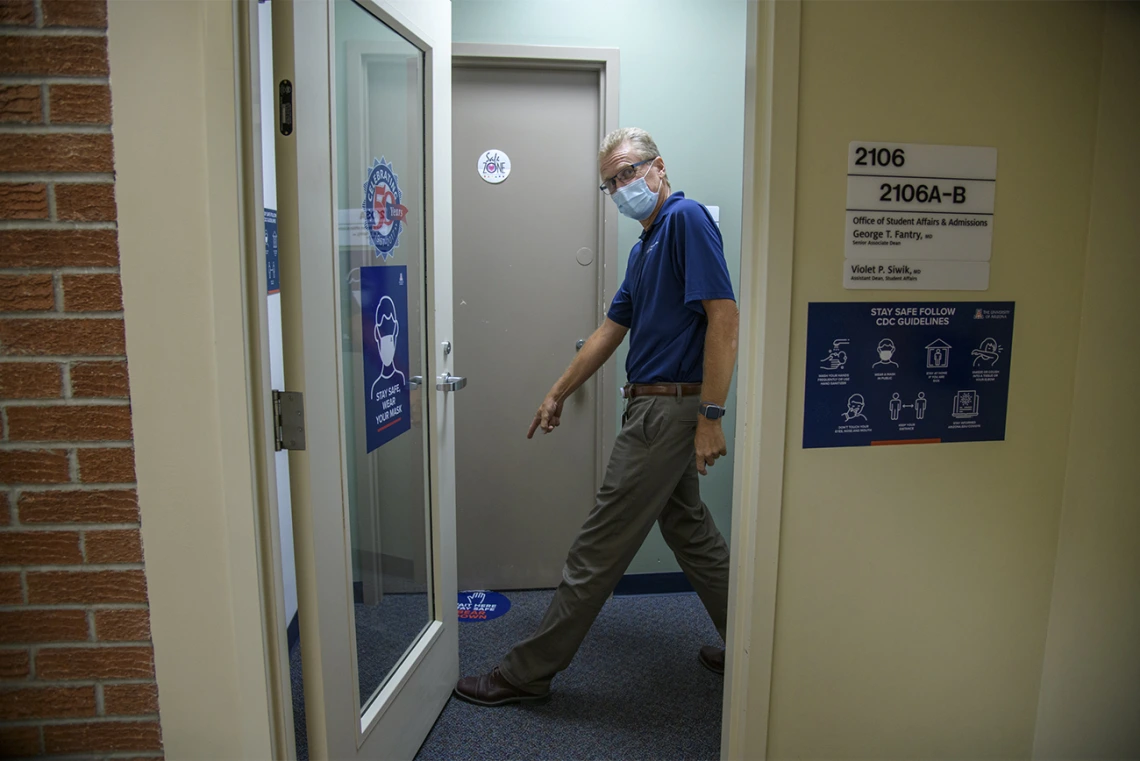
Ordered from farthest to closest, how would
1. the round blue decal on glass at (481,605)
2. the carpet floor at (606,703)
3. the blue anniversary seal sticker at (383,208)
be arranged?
the round blue decal on glass at (481,605), the carpet floor at (606,703), the blue anniversary seal sticker at (383,208)

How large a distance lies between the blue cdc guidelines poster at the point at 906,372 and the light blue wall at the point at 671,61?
1.47 meters

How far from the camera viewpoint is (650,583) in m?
2.74

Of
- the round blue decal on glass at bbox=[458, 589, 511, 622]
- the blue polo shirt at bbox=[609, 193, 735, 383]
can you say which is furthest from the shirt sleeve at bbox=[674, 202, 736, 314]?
the round blue decal on glass at bbox=[458, 589, 511, 622]

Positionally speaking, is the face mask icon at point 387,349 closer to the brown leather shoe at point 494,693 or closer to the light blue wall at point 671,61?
the brown leather shoe at point 494,693

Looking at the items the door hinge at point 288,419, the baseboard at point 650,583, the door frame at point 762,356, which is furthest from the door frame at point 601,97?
the door hinge at point 288,419

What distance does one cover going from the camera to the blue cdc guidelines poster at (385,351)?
61.9 inches

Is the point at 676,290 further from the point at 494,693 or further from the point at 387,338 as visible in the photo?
the point at 494,693

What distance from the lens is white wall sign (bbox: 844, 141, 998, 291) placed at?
1.15 metres

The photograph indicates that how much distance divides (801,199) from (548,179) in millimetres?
1622

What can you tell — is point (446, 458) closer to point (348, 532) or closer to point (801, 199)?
point (348, 532)

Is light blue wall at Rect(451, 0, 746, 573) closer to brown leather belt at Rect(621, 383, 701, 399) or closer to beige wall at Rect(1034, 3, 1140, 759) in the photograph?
brown leather belt at Rect(621, 383, 701, 399)

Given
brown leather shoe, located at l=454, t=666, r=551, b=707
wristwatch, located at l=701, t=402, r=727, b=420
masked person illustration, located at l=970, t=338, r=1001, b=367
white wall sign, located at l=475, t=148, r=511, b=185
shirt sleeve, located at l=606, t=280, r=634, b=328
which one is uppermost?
white wall sign, located at l=475, t=148, r=511, b=185

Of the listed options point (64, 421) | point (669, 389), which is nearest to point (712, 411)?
point (669, 389)

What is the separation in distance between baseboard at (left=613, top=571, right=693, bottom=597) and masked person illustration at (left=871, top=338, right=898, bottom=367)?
174 centimetres
